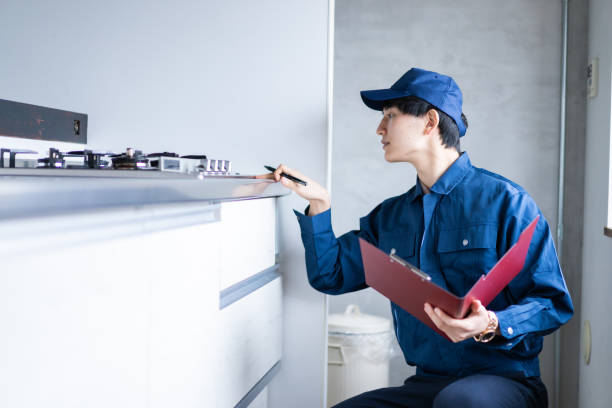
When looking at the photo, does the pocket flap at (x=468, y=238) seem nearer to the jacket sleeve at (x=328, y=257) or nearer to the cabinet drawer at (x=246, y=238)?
the jacket sleeve at (x=328, y=257)

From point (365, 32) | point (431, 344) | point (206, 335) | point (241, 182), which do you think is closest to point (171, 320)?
point (206, 335)

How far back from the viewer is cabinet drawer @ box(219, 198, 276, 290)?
4.56 feet

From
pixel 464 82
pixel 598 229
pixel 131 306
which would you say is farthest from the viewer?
pixel 464 82

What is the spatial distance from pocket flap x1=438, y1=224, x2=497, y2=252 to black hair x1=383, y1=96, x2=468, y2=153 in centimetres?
27

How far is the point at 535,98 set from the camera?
2789mm

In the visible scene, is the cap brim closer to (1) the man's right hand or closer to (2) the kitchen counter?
(1) the man's right hand

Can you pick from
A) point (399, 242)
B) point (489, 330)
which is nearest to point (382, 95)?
point (399, 242)

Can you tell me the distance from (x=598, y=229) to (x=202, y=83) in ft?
5.06

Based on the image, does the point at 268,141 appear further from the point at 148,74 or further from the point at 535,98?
the point at 535,98

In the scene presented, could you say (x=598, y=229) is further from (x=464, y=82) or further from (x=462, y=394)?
(x=462, y=394)

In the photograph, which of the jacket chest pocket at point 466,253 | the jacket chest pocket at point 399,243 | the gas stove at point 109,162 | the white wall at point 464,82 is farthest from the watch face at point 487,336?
the white wall at point 464,82

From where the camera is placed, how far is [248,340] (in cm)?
154

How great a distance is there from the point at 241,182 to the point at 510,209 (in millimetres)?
731

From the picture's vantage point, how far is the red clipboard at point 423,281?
1.16 metres
